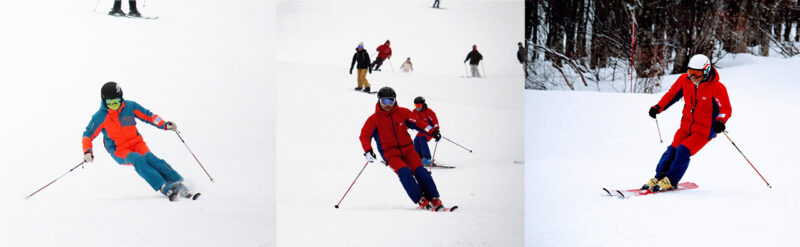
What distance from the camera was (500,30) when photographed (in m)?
4.65

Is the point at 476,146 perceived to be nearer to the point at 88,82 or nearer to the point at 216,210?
the point at 216,210

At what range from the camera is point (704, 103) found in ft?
13.5

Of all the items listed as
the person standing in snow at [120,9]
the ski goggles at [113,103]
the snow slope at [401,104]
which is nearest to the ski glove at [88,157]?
the ski goggles at [113,103]

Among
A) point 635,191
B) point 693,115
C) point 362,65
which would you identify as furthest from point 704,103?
point 362,65

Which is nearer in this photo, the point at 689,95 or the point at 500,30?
the point at 689,95

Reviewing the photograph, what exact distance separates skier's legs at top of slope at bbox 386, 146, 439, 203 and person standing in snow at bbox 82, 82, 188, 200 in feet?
4.29

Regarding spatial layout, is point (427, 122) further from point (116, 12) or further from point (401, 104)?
point (116, 12)

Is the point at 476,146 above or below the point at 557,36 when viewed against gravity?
below

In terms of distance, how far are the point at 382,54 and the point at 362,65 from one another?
148mm

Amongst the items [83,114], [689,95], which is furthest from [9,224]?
[689,95]

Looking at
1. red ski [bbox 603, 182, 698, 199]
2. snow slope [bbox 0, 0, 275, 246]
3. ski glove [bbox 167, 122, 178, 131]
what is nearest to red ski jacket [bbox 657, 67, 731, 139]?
red ski [bbox 603, 182, 698, 199]

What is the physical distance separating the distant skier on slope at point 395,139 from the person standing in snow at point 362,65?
0.38 m

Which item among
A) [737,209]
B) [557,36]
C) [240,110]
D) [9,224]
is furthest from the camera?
[557,36]

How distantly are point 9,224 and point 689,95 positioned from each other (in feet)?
12.7
